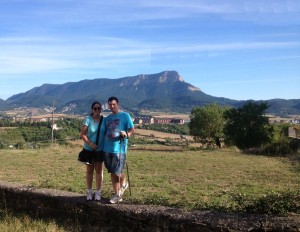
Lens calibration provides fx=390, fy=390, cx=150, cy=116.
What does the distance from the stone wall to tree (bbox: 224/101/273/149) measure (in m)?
29.3

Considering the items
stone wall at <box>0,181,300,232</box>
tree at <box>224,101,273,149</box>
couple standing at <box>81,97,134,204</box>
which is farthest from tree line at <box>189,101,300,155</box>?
stone wall at <box>0,181,300,232</box>

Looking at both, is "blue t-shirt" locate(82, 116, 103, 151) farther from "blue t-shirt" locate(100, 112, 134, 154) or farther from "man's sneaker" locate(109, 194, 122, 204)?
"man's sneaker" locate(109, 194, 122, 204)

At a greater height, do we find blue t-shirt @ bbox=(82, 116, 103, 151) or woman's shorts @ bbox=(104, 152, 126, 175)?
blue t-shirt @ bbox=(82, 116, 103, 151)

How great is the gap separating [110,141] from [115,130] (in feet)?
0.63

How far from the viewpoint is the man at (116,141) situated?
607 cm

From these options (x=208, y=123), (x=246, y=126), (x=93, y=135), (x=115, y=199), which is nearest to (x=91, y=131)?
(x=93, y=135)

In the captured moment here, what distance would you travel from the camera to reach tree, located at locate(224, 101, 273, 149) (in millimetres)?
34281

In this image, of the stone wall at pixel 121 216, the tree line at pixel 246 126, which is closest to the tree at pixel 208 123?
the tree line at pixel 246 126

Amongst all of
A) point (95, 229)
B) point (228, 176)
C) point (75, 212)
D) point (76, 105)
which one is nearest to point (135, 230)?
point (95, 229)

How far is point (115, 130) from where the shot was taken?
6.08m

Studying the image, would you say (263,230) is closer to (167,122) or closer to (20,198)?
(20,198)

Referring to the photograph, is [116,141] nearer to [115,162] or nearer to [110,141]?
[110,141]

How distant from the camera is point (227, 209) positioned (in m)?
5.12

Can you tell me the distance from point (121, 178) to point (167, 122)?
95741 millimetres
